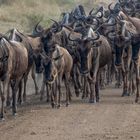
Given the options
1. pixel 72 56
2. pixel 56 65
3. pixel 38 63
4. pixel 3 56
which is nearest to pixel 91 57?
pixel 72 56

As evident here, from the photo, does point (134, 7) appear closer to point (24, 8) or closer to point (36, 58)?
point (36, 58)

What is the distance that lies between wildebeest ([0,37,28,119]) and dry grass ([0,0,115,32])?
2157 cm

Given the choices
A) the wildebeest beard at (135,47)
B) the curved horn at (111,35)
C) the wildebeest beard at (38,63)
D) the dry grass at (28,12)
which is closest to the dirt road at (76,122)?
the wildebeest beard at (38,63)

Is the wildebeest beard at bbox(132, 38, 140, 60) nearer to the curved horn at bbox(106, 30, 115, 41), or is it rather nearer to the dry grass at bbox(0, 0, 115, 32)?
the curved horn at bbox(106, 30, 115, 41)

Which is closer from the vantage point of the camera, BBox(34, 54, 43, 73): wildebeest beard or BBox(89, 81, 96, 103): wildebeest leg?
BBox(89, 81, 96, 103): wildebeest leg

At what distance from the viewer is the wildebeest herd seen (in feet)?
63.1

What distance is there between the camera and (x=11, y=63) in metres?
18.3

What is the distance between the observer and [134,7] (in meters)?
29.0

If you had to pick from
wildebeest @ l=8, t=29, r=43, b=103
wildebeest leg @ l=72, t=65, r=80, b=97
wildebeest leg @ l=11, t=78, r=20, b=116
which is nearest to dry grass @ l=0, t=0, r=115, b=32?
wildebeest leg @ l=72, t=65, r=80, b=97

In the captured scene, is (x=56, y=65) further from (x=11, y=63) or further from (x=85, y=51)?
(x=11, y=63)

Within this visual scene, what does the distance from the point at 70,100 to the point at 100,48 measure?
211cm

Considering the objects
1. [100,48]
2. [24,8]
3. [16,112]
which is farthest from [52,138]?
[24,8]

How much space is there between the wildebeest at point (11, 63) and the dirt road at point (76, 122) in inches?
31.6

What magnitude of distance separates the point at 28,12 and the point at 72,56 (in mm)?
27791
